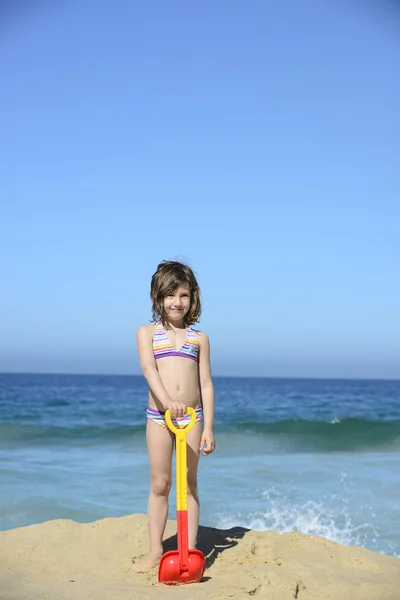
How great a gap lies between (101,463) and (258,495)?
9.24ft

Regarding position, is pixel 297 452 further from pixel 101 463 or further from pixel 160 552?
pixel 160 552

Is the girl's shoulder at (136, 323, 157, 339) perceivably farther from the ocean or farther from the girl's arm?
the ocean

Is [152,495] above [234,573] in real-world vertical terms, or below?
above

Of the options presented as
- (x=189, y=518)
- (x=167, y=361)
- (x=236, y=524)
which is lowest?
(x=236, y=524)

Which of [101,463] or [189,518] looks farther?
[101,463]

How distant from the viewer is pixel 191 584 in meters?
3.22

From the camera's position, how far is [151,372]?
11.5 feet

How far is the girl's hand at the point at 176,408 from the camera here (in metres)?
3.37

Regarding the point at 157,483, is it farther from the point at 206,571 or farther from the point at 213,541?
the point at 213,541

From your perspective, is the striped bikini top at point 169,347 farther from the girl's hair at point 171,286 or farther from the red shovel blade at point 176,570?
the red shovel blade at point 176,570

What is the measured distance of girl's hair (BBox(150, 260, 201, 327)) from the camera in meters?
3.58

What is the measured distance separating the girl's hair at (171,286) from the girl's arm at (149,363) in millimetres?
129

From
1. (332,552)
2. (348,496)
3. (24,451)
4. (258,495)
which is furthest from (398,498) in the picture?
(24,451)

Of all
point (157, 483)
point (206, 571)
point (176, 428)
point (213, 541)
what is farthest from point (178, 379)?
point (213, 541)
